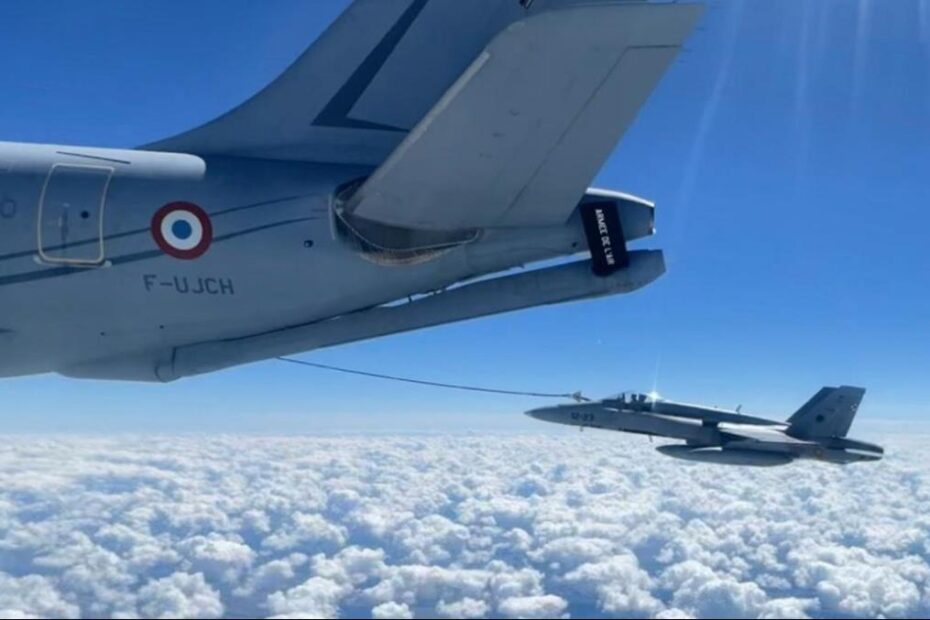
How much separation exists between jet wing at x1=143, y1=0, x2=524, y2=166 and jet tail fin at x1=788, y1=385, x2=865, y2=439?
29789mm

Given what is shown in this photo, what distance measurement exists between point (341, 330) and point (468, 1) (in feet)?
10.1

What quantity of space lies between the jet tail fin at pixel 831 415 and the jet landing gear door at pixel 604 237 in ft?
95.0

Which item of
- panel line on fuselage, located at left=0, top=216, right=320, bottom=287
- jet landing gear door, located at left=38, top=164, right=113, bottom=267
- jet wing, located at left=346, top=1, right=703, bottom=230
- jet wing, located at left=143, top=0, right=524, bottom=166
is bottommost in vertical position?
panel line on fuselage, located at left=0, top=216, right=320, bottom=287

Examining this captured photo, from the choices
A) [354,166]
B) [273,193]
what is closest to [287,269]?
[273,193]

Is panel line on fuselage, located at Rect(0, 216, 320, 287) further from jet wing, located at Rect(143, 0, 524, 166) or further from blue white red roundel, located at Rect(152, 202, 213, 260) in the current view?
jet wing, located at Rect(143, 0, 524, 166)

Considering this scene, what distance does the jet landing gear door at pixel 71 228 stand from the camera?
5426 millimetres

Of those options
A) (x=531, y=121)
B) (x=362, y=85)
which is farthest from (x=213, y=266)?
(x=531, y=121)

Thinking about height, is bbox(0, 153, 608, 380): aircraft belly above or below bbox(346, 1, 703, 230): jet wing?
below

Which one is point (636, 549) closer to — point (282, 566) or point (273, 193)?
point (282, 566)

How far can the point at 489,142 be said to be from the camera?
170 inches

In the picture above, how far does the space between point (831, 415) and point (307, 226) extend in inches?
1264

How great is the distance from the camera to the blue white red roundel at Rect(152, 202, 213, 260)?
549 cm

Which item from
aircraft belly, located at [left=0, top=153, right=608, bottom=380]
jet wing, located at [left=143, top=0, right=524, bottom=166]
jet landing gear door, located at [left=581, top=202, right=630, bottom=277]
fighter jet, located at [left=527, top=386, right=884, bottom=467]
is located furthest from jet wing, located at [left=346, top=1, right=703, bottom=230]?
fighter jet, located at [left=527, top=386, right=884, bottom=467]

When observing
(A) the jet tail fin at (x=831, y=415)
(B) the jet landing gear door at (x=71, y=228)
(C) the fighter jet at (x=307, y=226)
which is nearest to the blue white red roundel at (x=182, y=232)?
(C) the fighter jet at (x=307, y=226)
